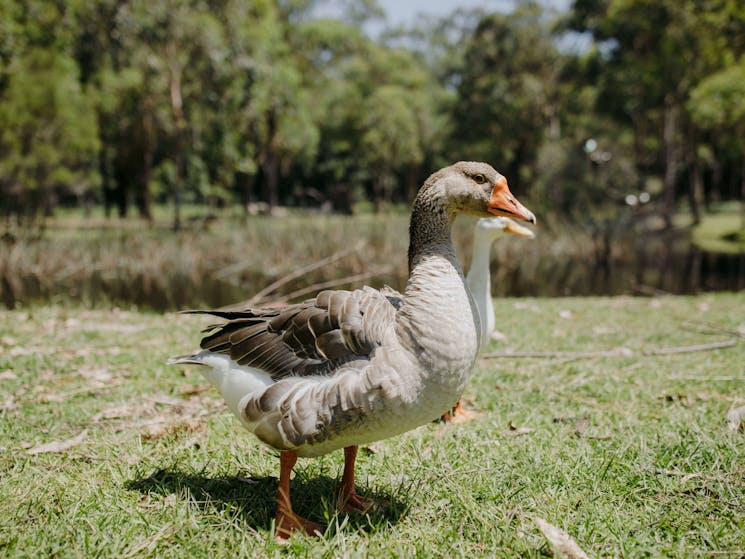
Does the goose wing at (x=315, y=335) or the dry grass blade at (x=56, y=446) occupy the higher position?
the goose wing at (x=315, y=335)

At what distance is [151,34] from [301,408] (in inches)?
865

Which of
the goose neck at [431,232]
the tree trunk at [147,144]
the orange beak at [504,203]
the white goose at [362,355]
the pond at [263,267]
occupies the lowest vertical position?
the pond at [263,267]

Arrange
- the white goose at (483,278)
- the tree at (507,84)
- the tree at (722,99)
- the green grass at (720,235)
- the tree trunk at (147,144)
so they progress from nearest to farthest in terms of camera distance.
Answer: the white goose at (483,278)
the tree at (722,99)
the green grass at (720,235)
the tree trunk at (147,144)
the tree at (507,84)

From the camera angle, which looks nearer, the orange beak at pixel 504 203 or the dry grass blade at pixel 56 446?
the orange beak at pixel 504 203

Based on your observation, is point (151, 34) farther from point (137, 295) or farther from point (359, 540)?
point (359, 540)


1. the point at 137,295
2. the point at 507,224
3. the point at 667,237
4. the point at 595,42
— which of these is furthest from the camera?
the point at 595,42

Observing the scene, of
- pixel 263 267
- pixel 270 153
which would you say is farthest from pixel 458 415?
pixel 270 153

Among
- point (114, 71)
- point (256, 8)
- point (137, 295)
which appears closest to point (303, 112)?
point (256, 8)

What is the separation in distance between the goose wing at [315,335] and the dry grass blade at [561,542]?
1.11m

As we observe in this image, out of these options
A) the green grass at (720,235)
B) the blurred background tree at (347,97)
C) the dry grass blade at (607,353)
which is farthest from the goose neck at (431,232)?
the green grass at (720,235)

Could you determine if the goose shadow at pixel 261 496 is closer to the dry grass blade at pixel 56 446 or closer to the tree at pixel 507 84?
the dry grass blade at pixel 56 446

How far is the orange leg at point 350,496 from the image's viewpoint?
9.04ft

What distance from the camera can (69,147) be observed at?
26.7 m

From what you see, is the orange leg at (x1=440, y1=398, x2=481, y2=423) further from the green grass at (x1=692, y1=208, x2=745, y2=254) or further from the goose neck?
the green grass at (x1=692, y1=208, x2=745, y2=254)
